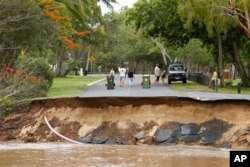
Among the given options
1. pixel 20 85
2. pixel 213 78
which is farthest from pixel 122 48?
pixel 20 85

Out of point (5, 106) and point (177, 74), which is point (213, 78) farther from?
point (5, 106)

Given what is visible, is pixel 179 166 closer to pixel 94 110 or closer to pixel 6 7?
pixel 94 110

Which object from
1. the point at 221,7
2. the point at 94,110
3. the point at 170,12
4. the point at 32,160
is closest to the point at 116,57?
the point at 170,12

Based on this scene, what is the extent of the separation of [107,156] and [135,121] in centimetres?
565

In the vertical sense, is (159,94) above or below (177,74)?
below

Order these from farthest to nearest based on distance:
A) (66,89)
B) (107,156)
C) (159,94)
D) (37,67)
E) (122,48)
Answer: (122,48) < (66,89) < (37,67) < (159,94) < (107,156)

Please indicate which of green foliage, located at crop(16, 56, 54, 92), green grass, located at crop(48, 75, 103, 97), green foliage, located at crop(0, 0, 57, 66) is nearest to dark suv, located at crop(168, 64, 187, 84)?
green grass, located at crop(48, 75, 103, 97)

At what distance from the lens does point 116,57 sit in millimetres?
100750

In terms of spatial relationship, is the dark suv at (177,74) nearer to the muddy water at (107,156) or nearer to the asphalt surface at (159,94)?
the asphalt surface at (159,94)

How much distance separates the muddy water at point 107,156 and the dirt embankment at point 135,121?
1343 mm

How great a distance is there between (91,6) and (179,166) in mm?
26233

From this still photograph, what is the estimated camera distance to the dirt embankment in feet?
74.2

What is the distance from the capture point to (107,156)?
61.8ft

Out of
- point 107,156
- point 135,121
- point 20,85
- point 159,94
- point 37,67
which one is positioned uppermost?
point 37,67
